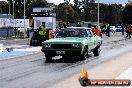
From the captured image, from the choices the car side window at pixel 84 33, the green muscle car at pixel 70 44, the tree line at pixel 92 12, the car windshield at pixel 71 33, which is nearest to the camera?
the green muscle car at pixel 70 44

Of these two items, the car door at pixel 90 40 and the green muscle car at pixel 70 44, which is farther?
the car door at pixel 90 40

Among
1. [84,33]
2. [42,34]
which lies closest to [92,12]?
[42,34]

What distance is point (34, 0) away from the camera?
465 ft

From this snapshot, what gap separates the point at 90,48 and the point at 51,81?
8.41 m

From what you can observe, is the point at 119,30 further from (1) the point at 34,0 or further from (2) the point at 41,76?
(2) the point at 41,76

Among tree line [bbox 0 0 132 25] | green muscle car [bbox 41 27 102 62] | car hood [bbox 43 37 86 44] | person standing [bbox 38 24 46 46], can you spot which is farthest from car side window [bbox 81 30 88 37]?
tree line [bbox 0 0 132 25]

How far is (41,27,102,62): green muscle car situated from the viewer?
18969 mm

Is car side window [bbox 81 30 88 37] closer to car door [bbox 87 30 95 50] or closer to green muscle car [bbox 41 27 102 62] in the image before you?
green muscle car [bbox 41 27 102 62]

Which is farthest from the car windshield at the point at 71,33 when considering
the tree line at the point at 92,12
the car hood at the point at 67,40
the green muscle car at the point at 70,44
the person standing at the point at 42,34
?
the tree line at the point at 92,12

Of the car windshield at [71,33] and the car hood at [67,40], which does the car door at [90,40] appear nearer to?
the car windshield at [71,33]

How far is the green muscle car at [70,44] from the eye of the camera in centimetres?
1897

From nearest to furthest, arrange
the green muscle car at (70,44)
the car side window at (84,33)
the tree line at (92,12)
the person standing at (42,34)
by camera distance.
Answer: the green muscle car at (70,44), the car side window at (84,33), the person standing at (42,34), the tree line at (92,12)

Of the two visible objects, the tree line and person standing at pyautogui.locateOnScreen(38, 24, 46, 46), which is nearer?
person standing at pyautogui.locateOnScreen(38, 24, 46, 46)

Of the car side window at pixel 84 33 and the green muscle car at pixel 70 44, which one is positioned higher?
the car side window at pixel 84 33
